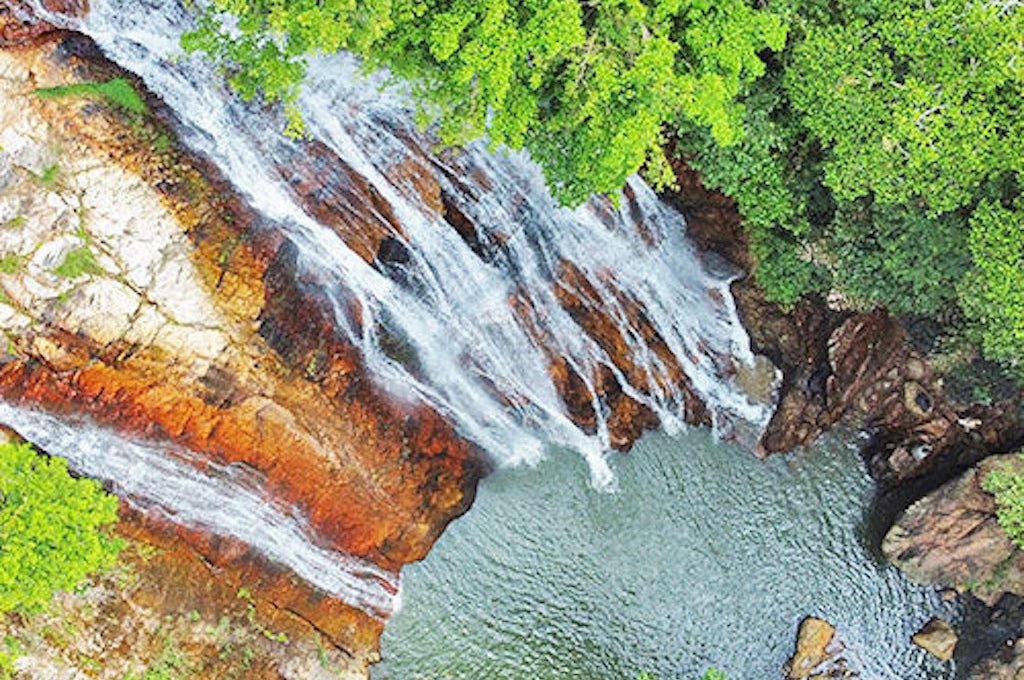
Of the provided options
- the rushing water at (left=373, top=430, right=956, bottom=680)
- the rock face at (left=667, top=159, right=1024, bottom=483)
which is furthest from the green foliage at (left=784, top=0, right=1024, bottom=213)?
the rushing water at (left=373, top=430, right=956, bottom=680)

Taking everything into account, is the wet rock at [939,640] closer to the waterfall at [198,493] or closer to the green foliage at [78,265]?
the waterfall at [198,493]

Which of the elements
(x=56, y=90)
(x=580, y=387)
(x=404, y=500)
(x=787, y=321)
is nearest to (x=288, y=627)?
(x=404, y=500)

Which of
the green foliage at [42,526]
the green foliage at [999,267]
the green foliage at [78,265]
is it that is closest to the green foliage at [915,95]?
the green foliage at [999,267]

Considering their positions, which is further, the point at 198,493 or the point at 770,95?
the point at 198,493

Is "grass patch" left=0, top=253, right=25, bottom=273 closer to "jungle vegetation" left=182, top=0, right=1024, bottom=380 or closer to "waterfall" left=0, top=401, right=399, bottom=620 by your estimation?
"waterfall" left=0, top=401, right=399, bottom=620

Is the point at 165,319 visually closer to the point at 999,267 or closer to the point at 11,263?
the point at 11,263

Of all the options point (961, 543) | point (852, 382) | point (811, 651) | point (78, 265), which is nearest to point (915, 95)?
point (852, 382)
